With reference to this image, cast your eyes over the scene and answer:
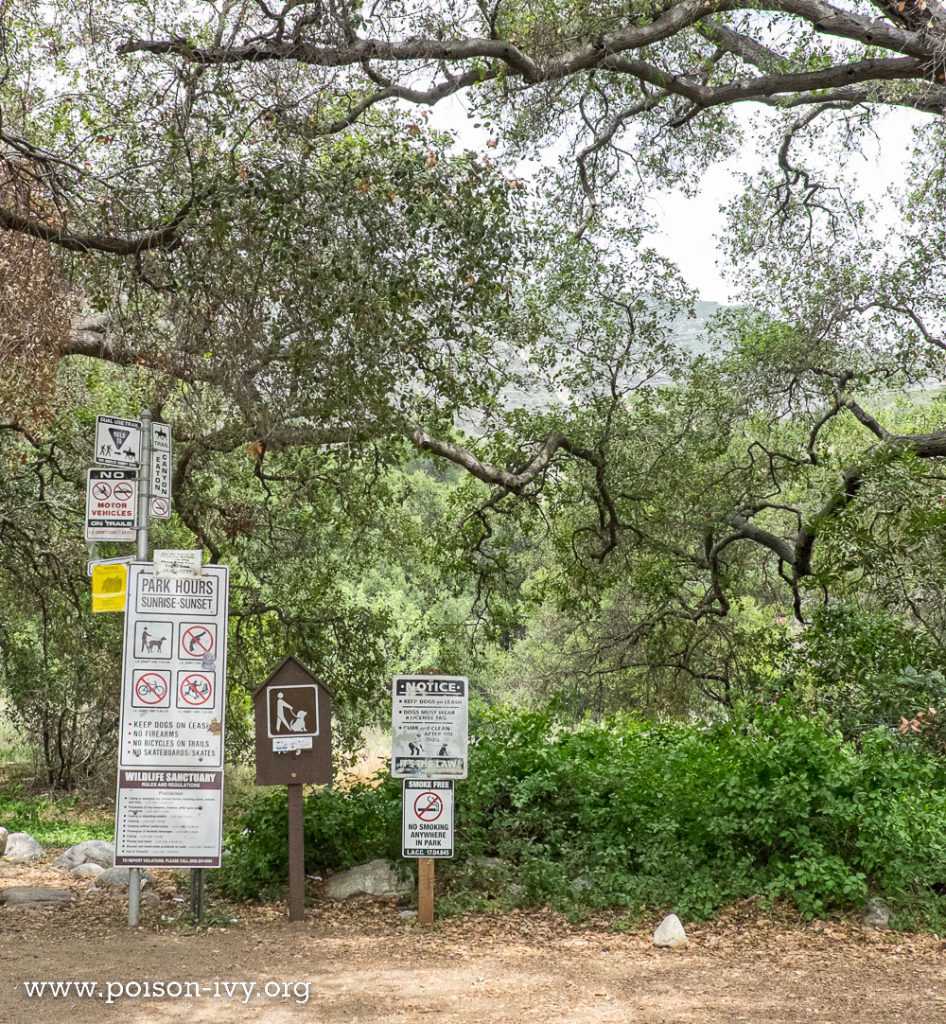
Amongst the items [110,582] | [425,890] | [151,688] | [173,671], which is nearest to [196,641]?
[173,671]

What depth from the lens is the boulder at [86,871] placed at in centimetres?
934

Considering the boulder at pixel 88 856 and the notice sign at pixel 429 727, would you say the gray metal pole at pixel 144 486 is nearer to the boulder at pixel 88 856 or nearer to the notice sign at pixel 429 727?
the notice sign at pixel 429 727

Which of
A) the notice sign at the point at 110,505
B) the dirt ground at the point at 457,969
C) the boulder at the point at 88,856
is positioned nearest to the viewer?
the dirt ground at the point at 457,969

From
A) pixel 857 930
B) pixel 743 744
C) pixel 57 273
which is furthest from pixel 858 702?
pixel 57 273

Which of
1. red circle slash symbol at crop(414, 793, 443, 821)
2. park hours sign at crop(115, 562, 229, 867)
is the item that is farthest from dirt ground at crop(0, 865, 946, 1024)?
red circle slash symbol at crop(414, 793, 443, 821)

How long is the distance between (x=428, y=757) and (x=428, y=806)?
1.03 feet

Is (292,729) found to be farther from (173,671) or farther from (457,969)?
(457,969)

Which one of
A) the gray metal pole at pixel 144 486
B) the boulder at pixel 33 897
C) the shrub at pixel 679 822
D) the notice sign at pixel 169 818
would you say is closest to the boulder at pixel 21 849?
the boulder at pixel 33 897

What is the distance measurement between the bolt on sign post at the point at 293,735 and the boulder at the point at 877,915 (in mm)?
3545

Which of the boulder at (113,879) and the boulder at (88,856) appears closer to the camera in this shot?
the boulder at (113,879)

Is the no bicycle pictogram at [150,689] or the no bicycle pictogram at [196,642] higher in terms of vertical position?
the no bicycle pictogram at [196,642]

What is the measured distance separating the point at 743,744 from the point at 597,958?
2160mm

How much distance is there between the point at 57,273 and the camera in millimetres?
7211

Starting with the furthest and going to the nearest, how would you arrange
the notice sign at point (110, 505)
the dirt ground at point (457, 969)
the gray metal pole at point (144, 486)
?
the gray metal pole at point (144, 486)
the notice sign at point (110, 505)
the dirt ground at point (457, 969)
